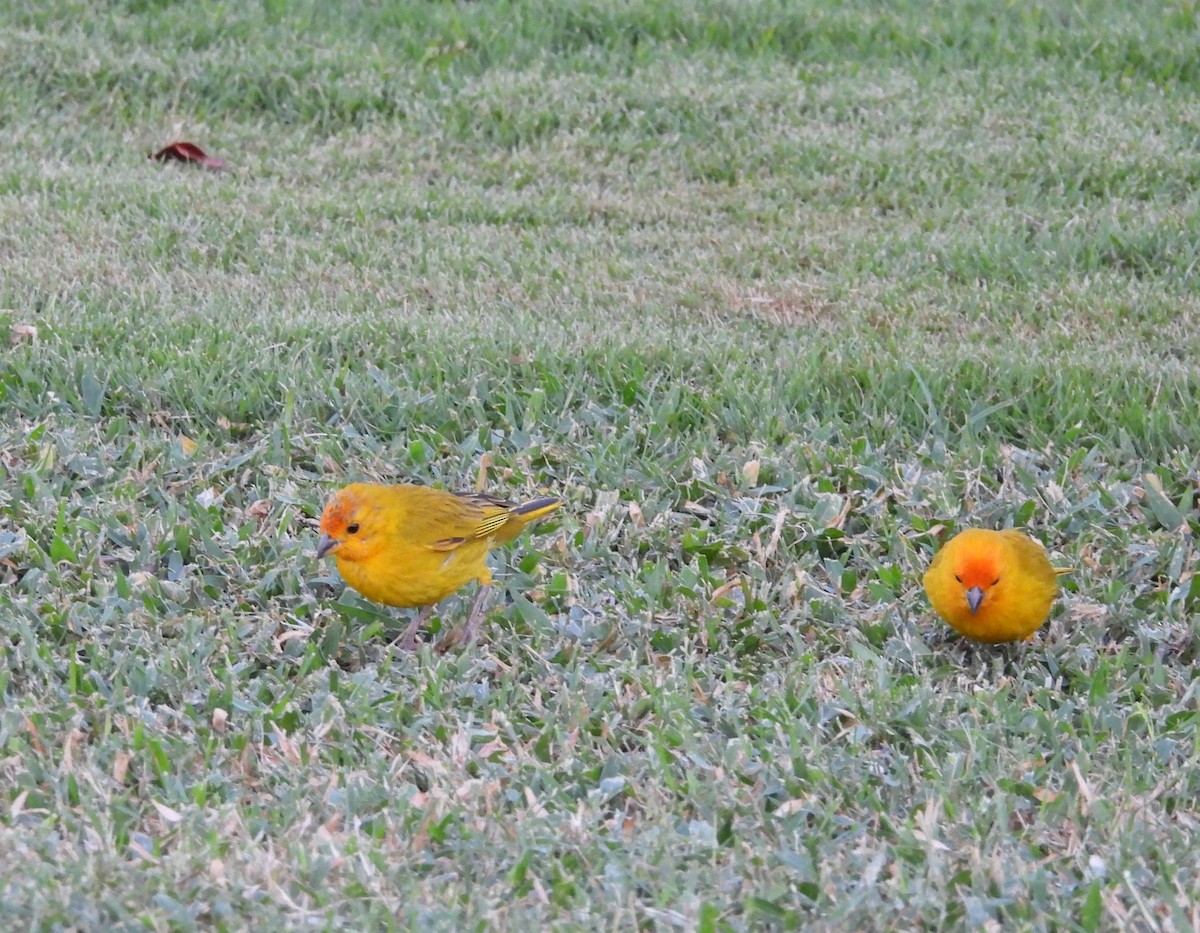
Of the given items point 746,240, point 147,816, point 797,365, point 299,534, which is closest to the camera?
point 147,816

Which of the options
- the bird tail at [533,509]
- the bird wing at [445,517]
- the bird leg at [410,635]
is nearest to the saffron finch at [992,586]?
the bird tail at [533,509]

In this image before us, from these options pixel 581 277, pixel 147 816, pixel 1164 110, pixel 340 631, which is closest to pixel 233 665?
pixel 340 631

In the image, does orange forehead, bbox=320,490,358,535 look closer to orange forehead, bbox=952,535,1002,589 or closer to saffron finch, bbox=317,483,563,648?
saffron finch, bbox=317,483,563,648

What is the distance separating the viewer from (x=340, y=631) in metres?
4.44

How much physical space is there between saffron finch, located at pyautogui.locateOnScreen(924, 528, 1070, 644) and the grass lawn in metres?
0.14

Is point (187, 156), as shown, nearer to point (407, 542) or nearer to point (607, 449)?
point (607, 449)

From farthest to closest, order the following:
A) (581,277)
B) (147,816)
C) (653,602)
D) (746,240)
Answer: (746,240)
(581,277)
(653,602)
(147,816)

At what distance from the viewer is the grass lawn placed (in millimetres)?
3426

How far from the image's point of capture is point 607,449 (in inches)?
219

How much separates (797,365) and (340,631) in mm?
2418

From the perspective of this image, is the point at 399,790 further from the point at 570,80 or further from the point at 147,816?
the point at 570,80

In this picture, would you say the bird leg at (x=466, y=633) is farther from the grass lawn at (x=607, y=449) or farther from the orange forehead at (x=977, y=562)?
the orange forehead at (x=977, y=562)

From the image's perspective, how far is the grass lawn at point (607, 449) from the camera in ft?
11.2

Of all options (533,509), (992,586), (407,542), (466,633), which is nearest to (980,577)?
(992,586)
